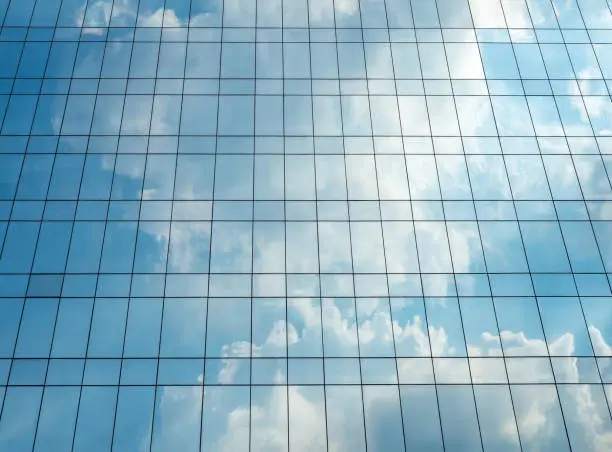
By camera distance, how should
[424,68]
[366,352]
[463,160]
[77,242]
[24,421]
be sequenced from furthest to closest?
[424,68] < [463,160] < [77,242] < [366,352] < [24,421]

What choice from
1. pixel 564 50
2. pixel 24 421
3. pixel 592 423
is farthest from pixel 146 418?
pixel 564 50

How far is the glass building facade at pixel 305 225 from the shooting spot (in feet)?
80.6

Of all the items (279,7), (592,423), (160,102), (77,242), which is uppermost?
(279,7)

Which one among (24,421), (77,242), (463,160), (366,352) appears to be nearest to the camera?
(24,421)

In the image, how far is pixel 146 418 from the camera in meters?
24.2

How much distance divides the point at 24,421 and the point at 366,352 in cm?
1655

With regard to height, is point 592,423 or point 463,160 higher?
point 463,160

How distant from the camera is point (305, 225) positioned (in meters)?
28.2

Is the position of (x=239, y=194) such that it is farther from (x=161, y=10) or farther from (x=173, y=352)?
(x=161, y=10)

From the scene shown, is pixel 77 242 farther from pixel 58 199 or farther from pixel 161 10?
pixel 161 10

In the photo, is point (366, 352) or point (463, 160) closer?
point (366, 352)

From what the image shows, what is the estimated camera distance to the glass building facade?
80.6ft

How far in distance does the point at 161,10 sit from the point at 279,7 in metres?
7.69

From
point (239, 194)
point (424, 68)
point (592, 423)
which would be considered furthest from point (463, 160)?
point (592, 423)
